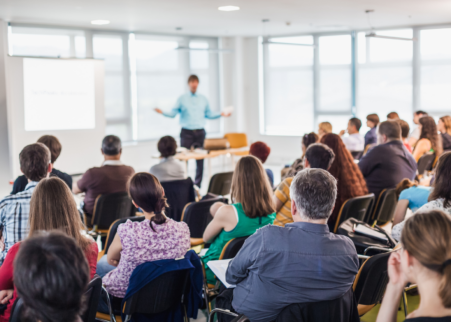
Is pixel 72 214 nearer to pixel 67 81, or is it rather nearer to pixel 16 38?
pixel 67 81

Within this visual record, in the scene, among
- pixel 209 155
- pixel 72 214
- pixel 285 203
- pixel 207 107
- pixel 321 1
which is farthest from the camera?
pixel 207 107

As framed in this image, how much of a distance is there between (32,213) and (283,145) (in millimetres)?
9568

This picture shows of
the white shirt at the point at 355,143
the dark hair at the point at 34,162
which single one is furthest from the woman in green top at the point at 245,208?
the white shirt at the point at 355,143

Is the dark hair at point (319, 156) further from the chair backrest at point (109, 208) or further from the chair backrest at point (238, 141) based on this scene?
the chair backrest at point (238, 141)

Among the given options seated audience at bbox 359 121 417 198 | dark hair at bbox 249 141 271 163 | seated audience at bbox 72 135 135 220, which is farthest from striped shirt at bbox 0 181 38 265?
seated audience at bbox 359 121 417 198

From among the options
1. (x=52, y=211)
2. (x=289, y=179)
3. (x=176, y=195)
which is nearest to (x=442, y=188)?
(x=289, y=179)

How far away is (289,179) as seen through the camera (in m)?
3.47

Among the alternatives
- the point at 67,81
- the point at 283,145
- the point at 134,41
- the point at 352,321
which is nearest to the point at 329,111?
the point at 283,145

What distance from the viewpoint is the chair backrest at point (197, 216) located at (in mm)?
Result: 3820

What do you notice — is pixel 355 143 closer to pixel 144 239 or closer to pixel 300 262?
pixel 144 239

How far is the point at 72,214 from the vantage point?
230 cm

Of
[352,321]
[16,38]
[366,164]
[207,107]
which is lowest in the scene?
[352,321]

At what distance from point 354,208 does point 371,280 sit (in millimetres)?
1349

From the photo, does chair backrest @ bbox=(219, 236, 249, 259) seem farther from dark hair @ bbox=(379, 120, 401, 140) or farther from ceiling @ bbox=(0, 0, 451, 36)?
ceiling @ bbox=(0, 0, 451, 36)
